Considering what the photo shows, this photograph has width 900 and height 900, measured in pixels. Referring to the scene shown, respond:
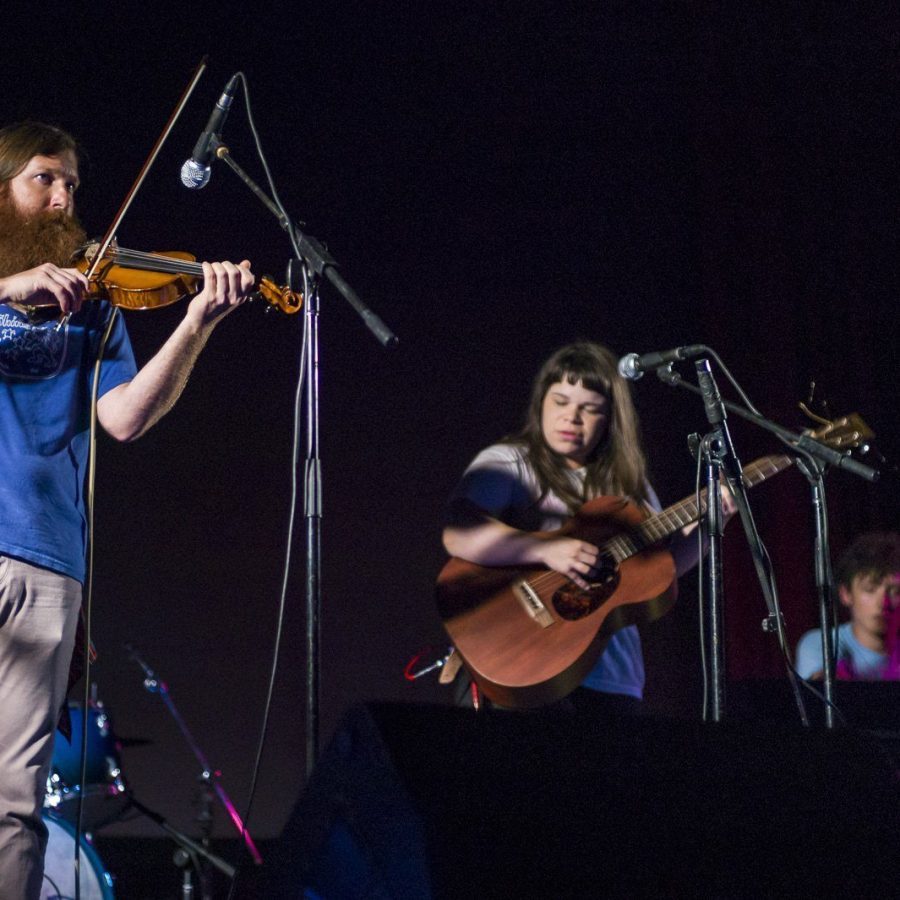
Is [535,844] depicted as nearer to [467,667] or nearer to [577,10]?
[467,667]

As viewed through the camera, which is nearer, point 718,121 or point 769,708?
point 769,708

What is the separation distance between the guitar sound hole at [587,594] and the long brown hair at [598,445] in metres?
0.20

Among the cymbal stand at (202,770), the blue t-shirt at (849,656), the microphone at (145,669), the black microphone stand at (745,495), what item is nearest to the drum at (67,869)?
the cymbal stand at (202,770)

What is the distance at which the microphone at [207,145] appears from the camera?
250 cm

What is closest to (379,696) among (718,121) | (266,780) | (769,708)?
(266,780)

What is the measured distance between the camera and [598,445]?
3434 millimetres

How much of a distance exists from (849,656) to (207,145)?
275 centimetres

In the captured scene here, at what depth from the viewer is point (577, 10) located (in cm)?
538

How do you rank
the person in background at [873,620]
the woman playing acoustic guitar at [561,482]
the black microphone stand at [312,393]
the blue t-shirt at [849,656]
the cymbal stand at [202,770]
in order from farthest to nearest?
1. the cymbal stand at [202,770]
2. the person in background at [873,620]
3. the blue t-shirt at [849,656]
4. the woman playing acoustic guitar at [561,482]
5. the black microphone stand at [312,393]

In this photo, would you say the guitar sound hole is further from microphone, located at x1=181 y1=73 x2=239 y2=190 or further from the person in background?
microphone, located at x1=181 y1=73 x2=239 y2=190

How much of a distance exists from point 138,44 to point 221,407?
151cm

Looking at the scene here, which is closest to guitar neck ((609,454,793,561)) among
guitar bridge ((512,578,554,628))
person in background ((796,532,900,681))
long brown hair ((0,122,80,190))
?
guitar bridge ((512,578,554,628))

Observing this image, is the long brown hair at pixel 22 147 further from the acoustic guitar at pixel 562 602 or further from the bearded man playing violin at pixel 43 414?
the acoustic guitar at pixel 562 602

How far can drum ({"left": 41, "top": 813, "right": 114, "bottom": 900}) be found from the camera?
10.9 feet
